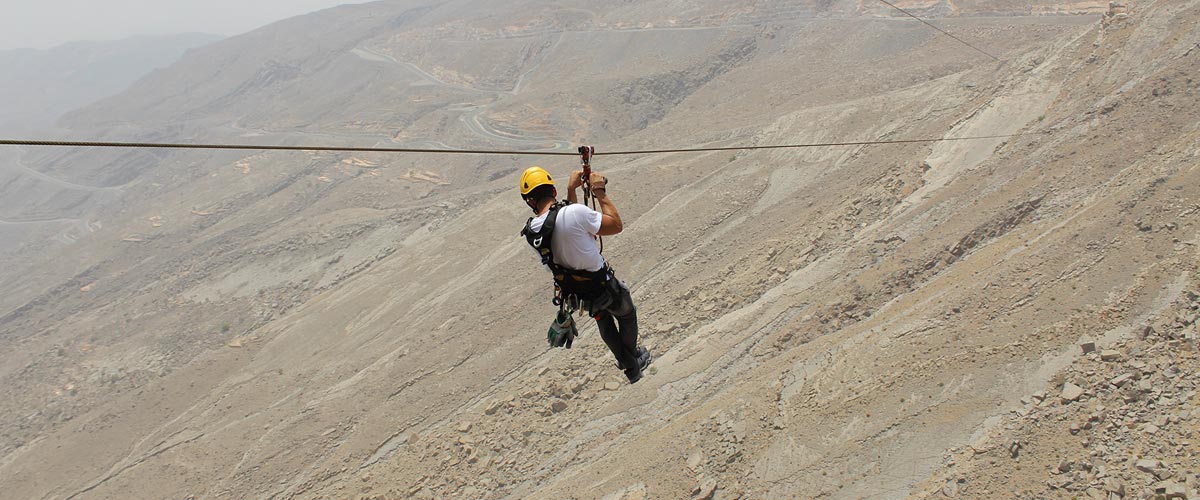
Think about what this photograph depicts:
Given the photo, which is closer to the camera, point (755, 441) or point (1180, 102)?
point (755, 441)

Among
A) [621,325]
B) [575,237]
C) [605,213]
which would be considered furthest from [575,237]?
[621,325]

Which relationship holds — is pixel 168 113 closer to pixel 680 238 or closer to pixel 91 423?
Answer: pixel 91 423

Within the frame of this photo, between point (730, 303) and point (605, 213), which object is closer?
point (605, 213)

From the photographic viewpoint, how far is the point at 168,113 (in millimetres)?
96000

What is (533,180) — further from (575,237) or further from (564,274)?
(564,274)

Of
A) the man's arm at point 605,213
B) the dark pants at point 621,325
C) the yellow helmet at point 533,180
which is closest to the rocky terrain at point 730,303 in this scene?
the dark pants at point 621,325

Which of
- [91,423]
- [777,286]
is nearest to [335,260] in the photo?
[91,423]

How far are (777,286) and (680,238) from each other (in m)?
5.80

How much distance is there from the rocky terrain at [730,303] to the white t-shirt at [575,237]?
5.19 m

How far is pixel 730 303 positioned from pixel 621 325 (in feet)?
30.8

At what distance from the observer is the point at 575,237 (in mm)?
5035

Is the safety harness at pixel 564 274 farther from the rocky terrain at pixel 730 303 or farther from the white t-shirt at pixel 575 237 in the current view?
the rocky terrain at pixel 730 303

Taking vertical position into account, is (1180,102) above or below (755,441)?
above

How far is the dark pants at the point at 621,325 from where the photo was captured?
5893mm
